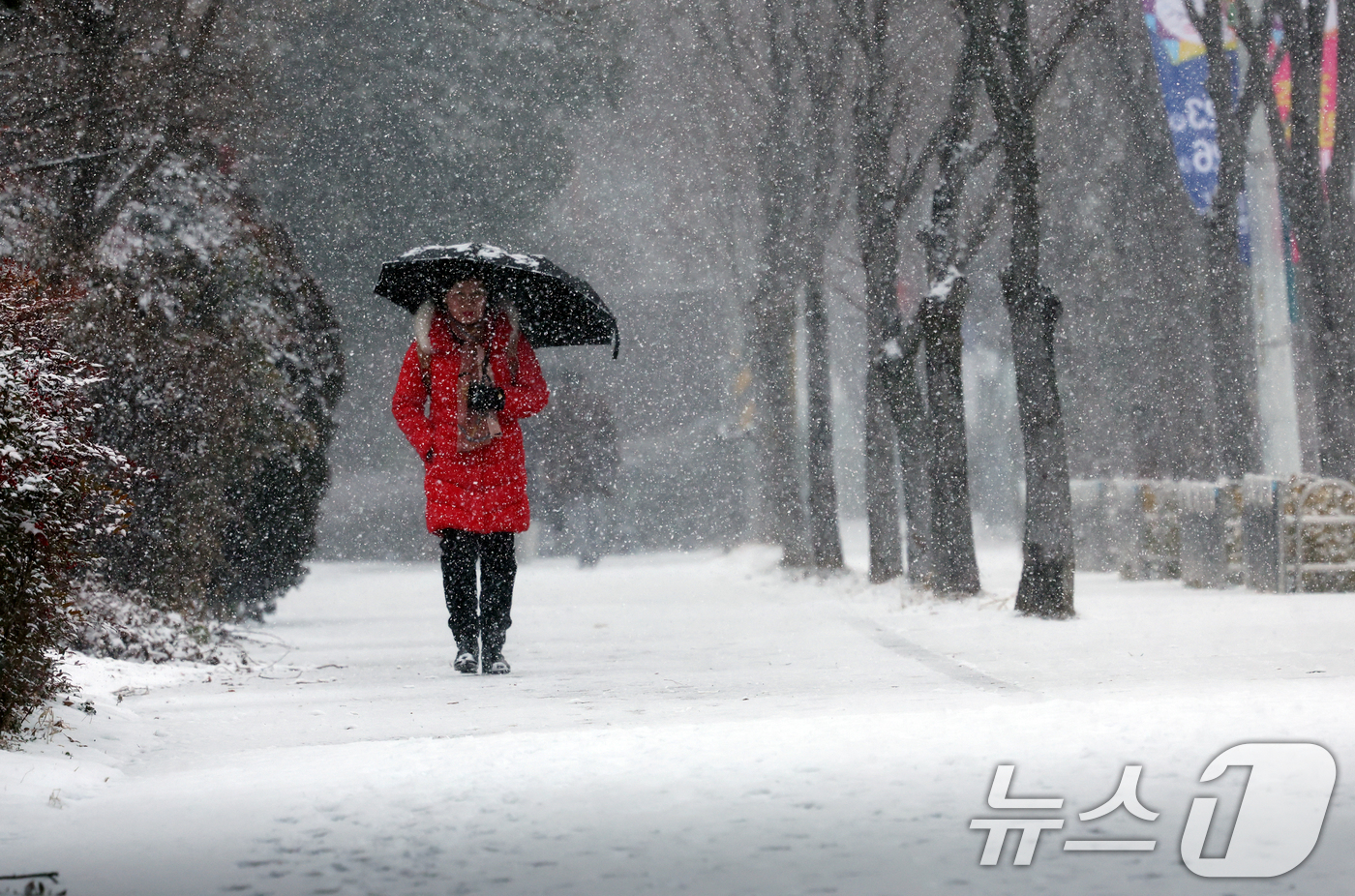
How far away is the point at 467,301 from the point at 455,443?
73 cm

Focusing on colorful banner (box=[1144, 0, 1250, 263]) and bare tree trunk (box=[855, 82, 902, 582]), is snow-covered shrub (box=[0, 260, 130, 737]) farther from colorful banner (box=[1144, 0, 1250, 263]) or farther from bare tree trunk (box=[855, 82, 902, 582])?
colorful banner (box=[1144, 0, 1250, 263])

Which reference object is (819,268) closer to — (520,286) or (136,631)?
(520,286)

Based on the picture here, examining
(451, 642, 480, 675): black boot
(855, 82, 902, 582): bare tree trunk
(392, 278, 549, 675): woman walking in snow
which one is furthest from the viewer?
(855, 82, 902, 582): bare tree trunk

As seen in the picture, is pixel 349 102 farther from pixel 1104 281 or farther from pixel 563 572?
pixel 1104 281

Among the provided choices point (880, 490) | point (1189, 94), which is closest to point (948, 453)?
point (880, 490)

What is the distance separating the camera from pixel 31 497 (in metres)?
5.34

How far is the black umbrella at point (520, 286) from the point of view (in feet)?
27.5

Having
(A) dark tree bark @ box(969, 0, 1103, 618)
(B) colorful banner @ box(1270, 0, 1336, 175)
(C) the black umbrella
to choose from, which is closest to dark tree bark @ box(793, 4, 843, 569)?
(B) colorful banner @ box(1270, 0, 1336, 175)

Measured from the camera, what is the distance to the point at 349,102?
98.4ft

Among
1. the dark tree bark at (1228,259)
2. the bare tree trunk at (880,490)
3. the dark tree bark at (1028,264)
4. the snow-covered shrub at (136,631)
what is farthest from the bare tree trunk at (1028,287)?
the dark tree bark at (1228,259)

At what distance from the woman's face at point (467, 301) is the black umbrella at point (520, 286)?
0.15 metres

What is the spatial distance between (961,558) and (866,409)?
4.67 m

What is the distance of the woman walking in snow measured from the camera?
26.7 feet

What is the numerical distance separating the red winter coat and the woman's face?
148 millimetres
